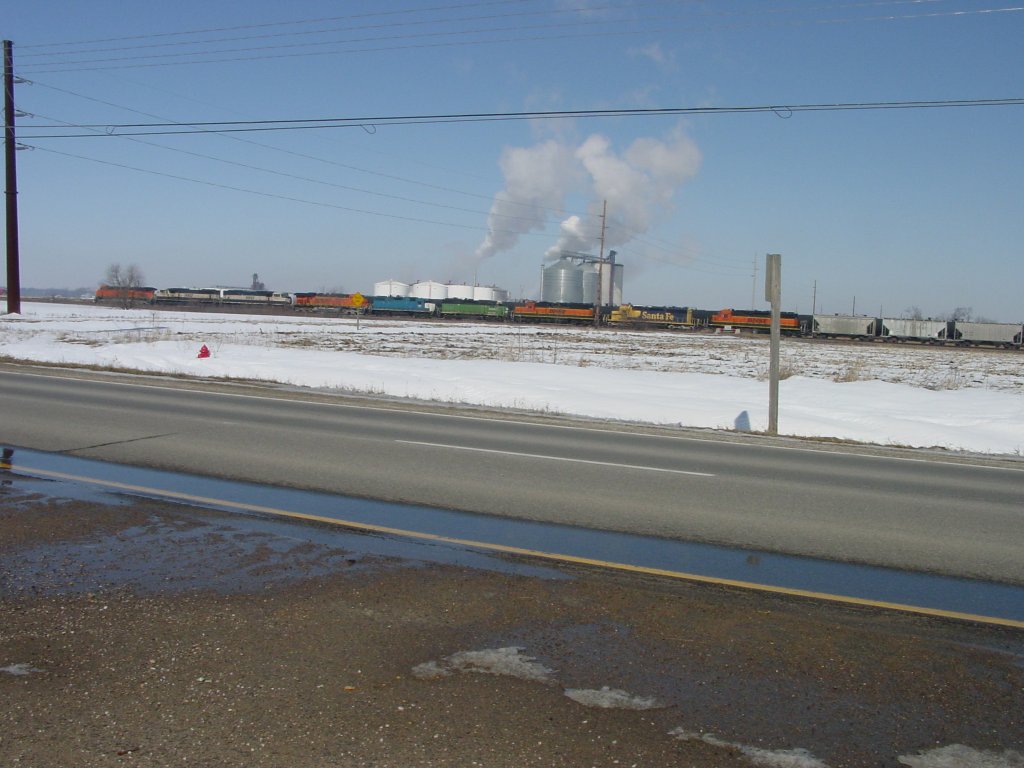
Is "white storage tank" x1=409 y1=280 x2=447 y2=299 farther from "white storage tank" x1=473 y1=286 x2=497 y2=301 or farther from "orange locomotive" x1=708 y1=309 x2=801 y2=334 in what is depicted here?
"orange locomotive" x1=708 y1=309 x2=801 y2=334

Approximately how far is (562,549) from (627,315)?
8637cm

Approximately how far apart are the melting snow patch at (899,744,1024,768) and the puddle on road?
2320 mm

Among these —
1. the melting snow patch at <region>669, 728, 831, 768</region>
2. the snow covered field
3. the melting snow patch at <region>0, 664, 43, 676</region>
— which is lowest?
the melting snow patch at <region>669, 728, 831, 768</region>

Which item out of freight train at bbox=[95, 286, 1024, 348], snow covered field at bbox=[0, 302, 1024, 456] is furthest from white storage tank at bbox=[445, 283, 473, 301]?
snow covered field at bbox=[0, 302, 1024, 456]

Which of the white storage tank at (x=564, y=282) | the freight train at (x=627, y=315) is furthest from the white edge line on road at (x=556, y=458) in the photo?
the white storage tank at (x=564, y=282)

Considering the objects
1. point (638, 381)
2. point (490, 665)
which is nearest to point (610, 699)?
point (490, 665)

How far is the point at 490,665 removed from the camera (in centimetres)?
458

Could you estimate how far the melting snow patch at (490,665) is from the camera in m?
4.46

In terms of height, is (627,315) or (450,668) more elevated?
(627,315)

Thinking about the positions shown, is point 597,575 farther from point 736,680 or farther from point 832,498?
point 832,498

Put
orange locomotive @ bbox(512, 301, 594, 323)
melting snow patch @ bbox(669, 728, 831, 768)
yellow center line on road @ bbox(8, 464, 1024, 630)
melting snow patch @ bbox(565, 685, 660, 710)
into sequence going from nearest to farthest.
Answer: melting snow patch @ bbox(669, 728, 831, 768)
melting snow patch @ bbox(565, 685, 660, 710)
yellow center line on road @ bbox(8, 464, 1024, 630)
orange locomotive @ bbox(512, 301, 594, 323)

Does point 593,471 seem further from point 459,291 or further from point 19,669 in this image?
point 459,291

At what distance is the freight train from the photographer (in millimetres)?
76188

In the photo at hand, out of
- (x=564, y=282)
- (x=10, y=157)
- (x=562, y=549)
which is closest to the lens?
(x=562, y=549)
